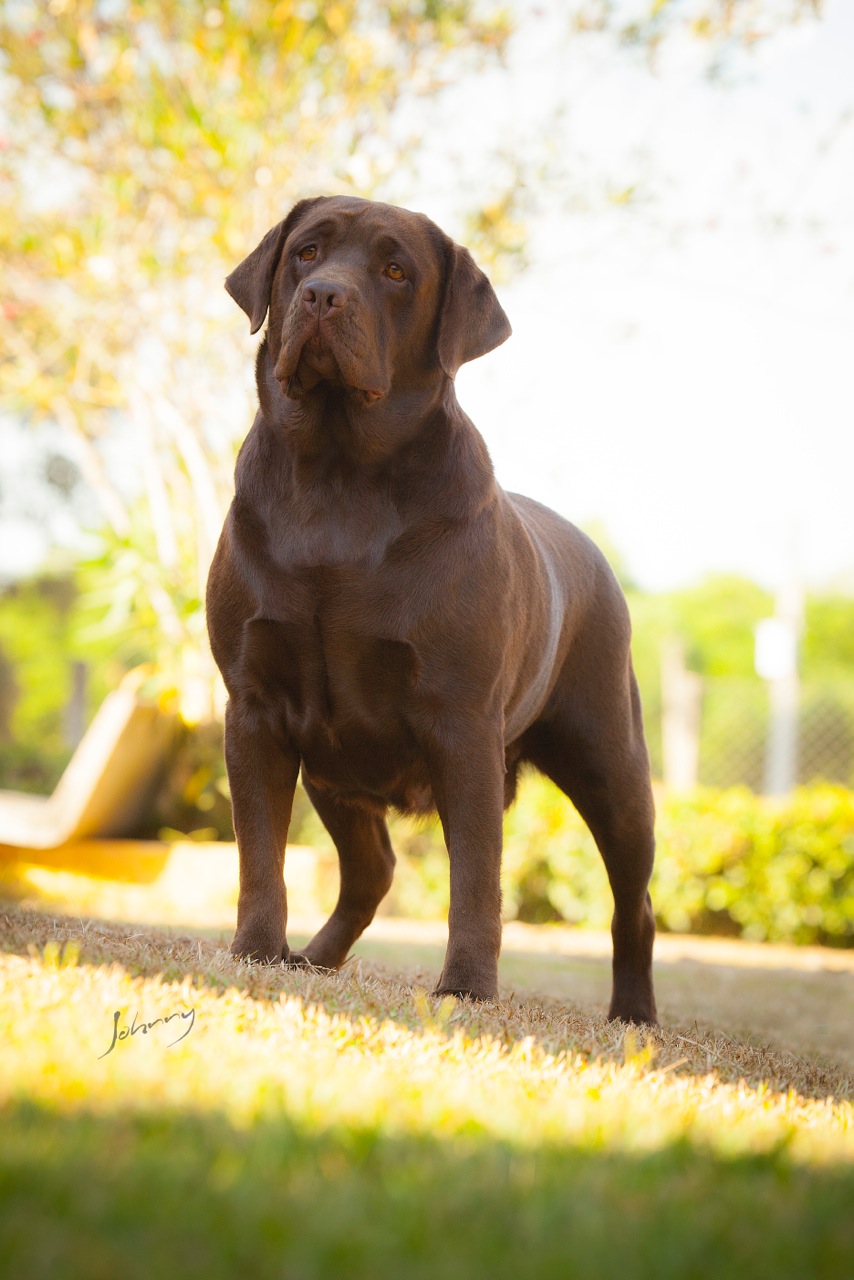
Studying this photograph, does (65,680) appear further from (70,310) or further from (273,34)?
(273,34)

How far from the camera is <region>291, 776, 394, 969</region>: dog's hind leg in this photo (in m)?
3.85

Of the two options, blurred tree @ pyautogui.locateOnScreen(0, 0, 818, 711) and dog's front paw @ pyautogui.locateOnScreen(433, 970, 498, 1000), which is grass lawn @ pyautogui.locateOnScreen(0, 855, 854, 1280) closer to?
dog's front paw @ pyautogui.locateOnScreen(433, 970, 498, 1000)

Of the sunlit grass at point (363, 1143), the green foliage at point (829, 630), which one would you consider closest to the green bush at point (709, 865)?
the sunlit grass at point (363, 1143)

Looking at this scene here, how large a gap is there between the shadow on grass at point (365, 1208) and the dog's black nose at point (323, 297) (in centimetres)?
199

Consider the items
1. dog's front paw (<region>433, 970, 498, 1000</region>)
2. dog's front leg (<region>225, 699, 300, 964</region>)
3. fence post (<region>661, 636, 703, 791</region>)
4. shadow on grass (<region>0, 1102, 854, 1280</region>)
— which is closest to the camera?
shadow on grass (<region>0, 1102, 854, 1280</region>)

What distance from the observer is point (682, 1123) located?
187 cm

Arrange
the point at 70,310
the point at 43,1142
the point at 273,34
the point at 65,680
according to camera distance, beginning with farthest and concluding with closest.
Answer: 1. the point at 65,680
2. the point at 70,310
3. the point at 273,34
4. the point at 43,1142

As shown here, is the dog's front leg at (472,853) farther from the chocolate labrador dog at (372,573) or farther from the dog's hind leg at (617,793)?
the dog's hind leg at (617,793)

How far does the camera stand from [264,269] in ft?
11.1

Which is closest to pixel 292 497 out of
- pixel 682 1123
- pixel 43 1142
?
pixel 682 1123

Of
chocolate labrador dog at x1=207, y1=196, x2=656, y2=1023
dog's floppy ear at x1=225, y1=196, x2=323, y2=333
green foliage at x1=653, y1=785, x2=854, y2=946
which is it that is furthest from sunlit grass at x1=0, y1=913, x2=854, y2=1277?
green foliage at x1=653, y1=785, x2=854, y2=946

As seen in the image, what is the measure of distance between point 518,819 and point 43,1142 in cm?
753

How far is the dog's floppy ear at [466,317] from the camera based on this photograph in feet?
10.7
